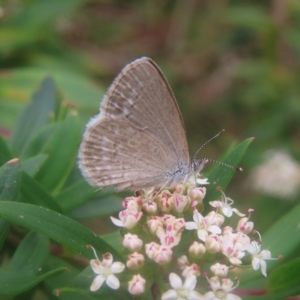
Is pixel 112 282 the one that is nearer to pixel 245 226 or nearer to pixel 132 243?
pixel 132 243

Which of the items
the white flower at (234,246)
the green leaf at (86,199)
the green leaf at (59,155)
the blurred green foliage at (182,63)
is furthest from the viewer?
the blurred green foliage at (182,63)

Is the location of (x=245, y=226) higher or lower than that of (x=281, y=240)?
higher

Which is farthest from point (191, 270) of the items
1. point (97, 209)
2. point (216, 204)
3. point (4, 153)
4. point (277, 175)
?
point (277, 175)

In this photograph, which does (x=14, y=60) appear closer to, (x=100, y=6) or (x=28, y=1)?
(x=28, y=1)

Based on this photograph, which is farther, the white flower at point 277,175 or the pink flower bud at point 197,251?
the white flower at point 277,175

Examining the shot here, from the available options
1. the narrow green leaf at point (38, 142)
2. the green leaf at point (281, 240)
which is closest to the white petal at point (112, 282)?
the green leaf at point (281, 240)

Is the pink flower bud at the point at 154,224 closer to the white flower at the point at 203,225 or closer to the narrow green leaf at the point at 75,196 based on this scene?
the white flower at the point at 203,225

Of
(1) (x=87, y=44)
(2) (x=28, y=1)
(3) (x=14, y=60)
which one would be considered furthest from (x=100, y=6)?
(3) (x=14, y=60)
